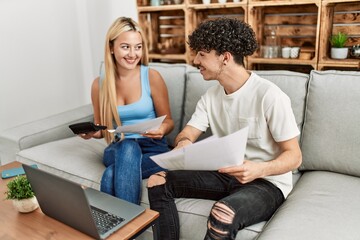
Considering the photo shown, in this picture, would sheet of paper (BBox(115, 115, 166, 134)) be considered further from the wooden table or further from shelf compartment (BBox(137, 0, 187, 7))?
shelf compartment (BBox(137, 0, 187, 7))

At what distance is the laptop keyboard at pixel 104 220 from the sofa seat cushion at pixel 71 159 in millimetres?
467

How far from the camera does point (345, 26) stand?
7.40 feet

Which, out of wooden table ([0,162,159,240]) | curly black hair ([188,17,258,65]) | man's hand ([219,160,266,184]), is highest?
curly black hair ([188,17,258,65])

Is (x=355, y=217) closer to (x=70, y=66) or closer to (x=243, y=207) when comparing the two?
(x=243, y=207)

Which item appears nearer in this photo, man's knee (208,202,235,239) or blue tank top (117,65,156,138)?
man's knee (208,202,235,239)

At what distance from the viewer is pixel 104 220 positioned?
1146 mm

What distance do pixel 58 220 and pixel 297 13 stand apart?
2001 mm

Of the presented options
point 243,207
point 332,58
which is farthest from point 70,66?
point 243,207

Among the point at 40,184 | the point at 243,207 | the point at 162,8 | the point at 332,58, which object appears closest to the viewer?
the point at 40,184

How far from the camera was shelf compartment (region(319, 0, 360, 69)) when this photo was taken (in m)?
2.08

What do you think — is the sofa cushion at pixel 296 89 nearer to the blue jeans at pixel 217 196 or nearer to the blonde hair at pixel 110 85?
the blue jeans at pixel 217 196

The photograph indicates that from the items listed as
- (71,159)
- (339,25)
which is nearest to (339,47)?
(339,25)

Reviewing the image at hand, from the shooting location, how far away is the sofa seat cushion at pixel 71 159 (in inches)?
67.1

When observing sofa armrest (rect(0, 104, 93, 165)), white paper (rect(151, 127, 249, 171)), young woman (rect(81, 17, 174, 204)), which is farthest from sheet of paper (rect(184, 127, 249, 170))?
sofa armrest (rect(0, 104, 93, 165))
